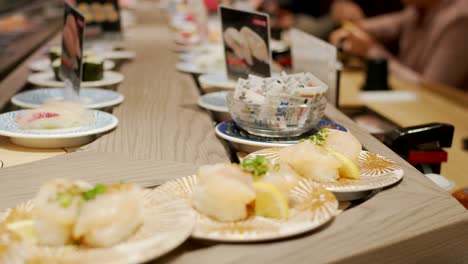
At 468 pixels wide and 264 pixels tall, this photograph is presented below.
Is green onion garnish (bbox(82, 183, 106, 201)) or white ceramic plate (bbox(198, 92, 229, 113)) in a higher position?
green onion garnish (bbox(82, 183, 106, 201))

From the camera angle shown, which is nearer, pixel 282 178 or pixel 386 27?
pixel 282 178

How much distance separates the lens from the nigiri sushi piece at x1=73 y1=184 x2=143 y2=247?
39.5 inches

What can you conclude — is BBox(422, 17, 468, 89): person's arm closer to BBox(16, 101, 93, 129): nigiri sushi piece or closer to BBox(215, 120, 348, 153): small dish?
BBox(215, 120, 348, 153): small dish

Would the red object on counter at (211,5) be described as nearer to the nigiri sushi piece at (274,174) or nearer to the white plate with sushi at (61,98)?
the white plate with sushi at (61,98)

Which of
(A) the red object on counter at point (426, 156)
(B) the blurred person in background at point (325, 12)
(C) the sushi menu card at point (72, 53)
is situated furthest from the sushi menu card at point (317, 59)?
(B) the blurred person in background at point (325, 12)

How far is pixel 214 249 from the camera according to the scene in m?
1.06

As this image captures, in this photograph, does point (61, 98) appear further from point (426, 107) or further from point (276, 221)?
point (426, 107)

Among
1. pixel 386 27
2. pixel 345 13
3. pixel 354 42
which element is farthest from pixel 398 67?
pixel 345 13

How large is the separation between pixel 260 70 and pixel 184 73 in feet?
2.72

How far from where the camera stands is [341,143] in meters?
1.46

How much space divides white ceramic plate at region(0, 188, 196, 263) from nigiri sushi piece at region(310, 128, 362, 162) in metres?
0.47

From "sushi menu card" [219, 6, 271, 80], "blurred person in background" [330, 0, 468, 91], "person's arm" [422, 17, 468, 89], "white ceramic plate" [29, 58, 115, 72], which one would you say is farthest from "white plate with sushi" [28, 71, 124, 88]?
"person's arm" [422, 17, 468, 89]

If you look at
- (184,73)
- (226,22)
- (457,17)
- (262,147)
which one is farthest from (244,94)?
(457,17)

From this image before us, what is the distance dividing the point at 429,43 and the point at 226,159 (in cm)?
376
